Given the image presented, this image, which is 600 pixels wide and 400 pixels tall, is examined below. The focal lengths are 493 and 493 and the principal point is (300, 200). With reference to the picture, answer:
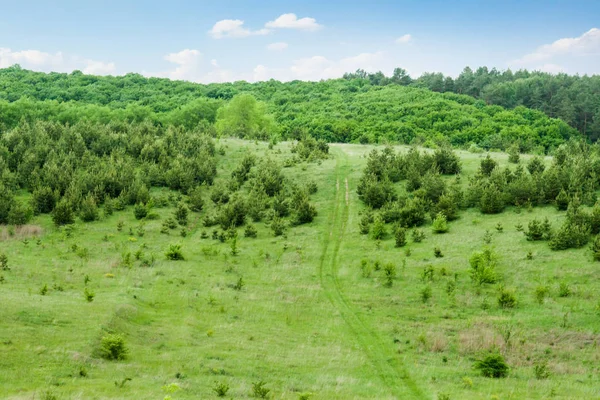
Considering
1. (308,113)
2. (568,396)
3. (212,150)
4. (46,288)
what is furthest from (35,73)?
(568,396)

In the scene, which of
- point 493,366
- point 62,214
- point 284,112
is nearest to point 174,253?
point 62,214

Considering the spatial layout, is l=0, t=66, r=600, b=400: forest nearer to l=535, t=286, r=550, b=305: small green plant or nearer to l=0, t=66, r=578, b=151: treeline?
l=535, t=286, r=550, b=305: small green plant

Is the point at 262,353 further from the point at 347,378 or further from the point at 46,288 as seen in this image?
the point at 46,288

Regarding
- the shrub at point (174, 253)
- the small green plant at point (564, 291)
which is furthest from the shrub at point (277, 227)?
the small green plant at point (564, 291)

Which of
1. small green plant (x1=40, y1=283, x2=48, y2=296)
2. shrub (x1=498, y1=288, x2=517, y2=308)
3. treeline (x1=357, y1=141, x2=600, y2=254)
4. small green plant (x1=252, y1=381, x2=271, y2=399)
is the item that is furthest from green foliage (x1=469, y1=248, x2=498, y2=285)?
small green plant (x1=40, y1=283, x2=48, y2=296)

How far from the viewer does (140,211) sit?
188 feet

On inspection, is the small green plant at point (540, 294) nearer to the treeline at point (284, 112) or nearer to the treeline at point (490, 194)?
the treeline at point (490, 194)

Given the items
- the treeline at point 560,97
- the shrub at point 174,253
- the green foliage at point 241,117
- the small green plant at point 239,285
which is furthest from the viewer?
the treeline at point 560,97

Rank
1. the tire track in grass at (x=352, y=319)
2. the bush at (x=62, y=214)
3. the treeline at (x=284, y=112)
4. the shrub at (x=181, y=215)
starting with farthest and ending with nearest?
the treeline at (x=284, y=112) → the shrub at (x=181, y=215) → the bush at (x=62, y=214) → the tire track in grass at (x=352, y=319)

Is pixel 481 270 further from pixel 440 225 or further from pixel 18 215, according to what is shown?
pixel 18 215

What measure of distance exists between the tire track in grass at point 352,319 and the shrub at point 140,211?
852 inches

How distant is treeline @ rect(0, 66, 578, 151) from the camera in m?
110

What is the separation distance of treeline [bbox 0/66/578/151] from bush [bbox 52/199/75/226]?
147ft

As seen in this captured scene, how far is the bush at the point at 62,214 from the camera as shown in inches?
2121
